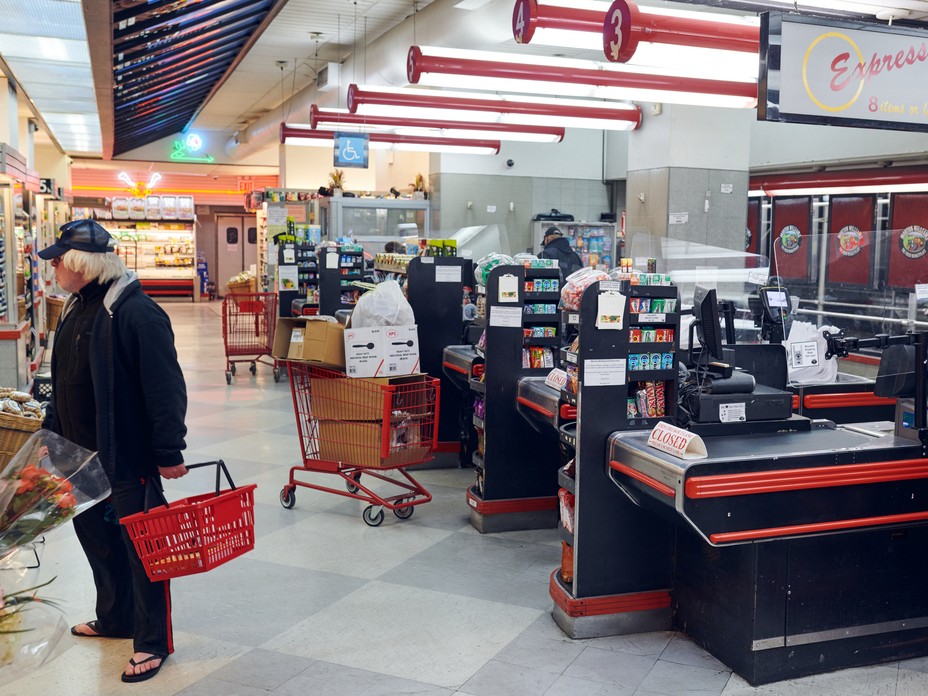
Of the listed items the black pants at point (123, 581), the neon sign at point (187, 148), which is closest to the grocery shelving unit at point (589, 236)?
the black pants at point (123, 581)

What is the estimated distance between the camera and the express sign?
3773 millimetres

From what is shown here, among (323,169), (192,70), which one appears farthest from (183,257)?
(192,70)

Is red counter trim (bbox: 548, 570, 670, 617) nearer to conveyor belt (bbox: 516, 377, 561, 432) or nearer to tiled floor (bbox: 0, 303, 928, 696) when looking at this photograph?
tiled floor (bbox: 0, 303, 928, 696)

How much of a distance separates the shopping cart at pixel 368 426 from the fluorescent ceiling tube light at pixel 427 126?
603 cm

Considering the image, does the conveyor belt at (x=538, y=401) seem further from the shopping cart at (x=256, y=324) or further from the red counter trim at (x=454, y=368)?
the shopping cart at (x=256, y=324)

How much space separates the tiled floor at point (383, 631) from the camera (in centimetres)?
333

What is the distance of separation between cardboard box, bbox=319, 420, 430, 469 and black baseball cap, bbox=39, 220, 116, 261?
214 centimetres

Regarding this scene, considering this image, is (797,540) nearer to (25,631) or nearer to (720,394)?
(720,394)

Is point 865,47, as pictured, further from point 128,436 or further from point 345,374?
point 128,436

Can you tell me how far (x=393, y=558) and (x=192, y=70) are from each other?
1043 centimetres

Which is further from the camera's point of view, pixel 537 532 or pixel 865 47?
pixel 537 532

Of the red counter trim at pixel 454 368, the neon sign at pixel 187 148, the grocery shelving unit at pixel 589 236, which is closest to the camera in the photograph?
the red counter trim at pixel 454 368

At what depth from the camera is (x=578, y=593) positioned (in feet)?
12.2

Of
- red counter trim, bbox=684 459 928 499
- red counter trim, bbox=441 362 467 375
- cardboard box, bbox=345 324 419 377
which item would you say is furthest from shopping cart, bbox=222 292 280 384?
red counter trim, bbox=684 459 928 499
